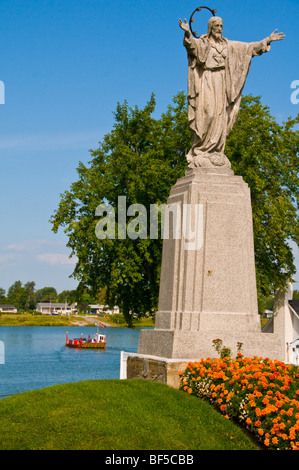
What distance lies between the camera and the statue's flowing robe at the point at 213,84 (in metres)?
10.7

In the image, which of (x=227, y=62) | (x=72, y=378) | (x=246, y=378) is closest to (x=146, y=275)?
(x=72, y=378)

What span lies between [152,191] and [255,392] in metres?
17.6

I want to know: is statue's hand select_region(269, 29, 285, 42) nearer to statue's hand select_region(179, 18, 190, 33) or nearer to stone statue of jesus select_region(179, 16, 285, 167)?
stone statue of jesus select_region(179, 16, 285, 167)

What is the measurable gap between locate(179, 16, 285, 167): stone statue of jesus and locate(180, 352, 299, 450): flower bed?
13.1 feet

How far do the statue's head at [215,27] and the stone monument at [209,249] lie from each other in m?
0.02

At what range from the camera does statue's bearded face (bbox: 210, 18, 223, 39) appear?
10.6 meters

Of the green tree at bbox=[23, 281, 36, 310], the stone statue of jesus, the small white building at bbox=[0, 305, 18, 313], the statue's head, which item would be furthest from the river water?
the green tree at bbox=[23, 281, 36, 310]

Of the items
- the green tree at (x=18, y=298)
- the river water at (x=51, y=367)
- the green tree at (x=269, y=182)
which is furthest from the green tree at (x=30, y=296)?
the green tree at (x=269, y=182)

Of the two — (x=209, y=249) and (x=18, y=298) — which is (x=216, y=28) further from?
(x=18, y=298)

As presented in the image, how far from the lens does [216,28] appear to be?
10.6m

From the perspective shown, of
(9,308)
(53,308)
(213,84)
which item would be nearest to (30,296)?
(53,308)

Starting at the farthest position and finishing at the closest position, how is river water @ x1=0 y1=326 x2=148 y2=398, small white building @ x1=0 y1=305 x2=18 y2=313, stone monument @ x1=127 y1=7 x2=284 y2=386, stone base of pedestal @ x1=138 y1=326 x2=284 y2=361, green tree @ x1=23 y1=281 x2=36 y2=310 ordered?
1. green tree @ x1=23 y1=281 x2=36 y2=310
2. small white building @ x1=0 y1=305 x2=18 y2=313
3. river water @ x1=0 y1=326 x2=148 y2=398
4. stone monument @ x1=127 y1=7 x2=284 y2=386
5. stone base of pedestal @ x1=138 y1=326 x2=284 y2=361
